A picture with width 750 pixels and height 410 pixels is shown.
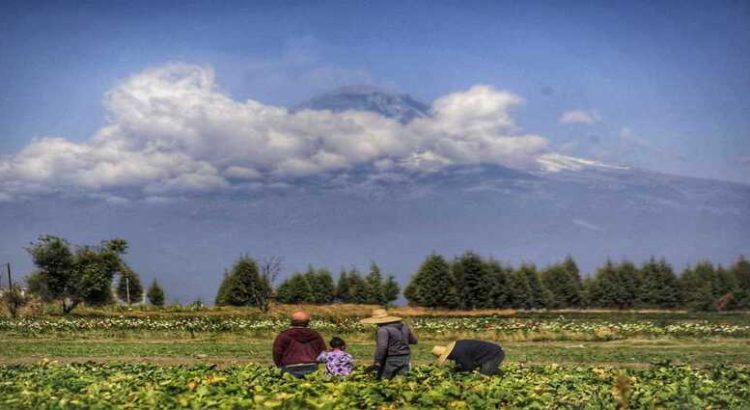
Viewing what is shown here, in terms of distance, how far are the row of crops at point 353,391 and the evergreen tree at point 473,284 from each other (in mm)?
61364

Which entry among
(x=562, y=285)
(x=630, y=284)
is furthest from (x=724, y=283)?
(x=562, y=285)

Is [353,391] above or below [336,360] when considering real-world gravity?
below

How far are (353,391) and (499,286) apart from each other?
6648cm

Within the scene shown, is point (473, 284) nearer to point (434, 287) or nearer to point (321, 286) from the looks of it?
point (434, 287)

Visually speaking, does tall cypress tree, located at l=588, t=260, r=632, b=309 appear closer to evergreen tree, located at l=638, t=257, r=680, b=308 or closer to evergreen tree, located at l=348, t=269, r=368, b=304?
evergreen tree, located at l=638, t=257, r=680, b=308

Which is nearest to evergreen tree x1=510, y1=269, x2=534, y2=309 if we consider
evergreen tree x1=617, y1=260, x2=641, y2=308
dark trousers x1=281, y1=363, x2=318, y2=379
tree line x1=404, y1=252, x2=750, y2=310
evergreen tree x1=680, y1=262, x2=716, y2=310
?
tree line x1=404, y1=252, x2=750, y2=310

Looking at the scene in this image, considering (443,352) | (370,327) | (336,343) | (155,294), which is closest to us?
(336,343)

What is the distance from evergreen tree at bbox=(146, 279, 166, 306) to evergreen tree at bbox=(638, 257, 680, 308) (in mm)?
49427

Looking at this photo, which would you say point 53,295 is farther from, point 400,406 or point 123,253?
point 400,406

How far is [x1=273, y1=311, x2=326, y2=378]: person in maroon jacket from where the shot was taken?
13922mm

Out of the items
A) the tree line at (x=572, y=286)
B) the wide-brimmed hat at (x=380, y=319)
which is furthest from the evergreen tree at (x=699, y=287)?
the wide-brimmed hat at (x=380, y=319)

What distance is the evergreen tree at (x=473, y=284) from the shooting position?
7512cm

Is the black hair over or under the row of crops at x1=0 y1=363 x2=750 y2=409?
over

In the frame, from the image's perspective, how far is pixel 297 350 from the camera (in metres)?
14.0
